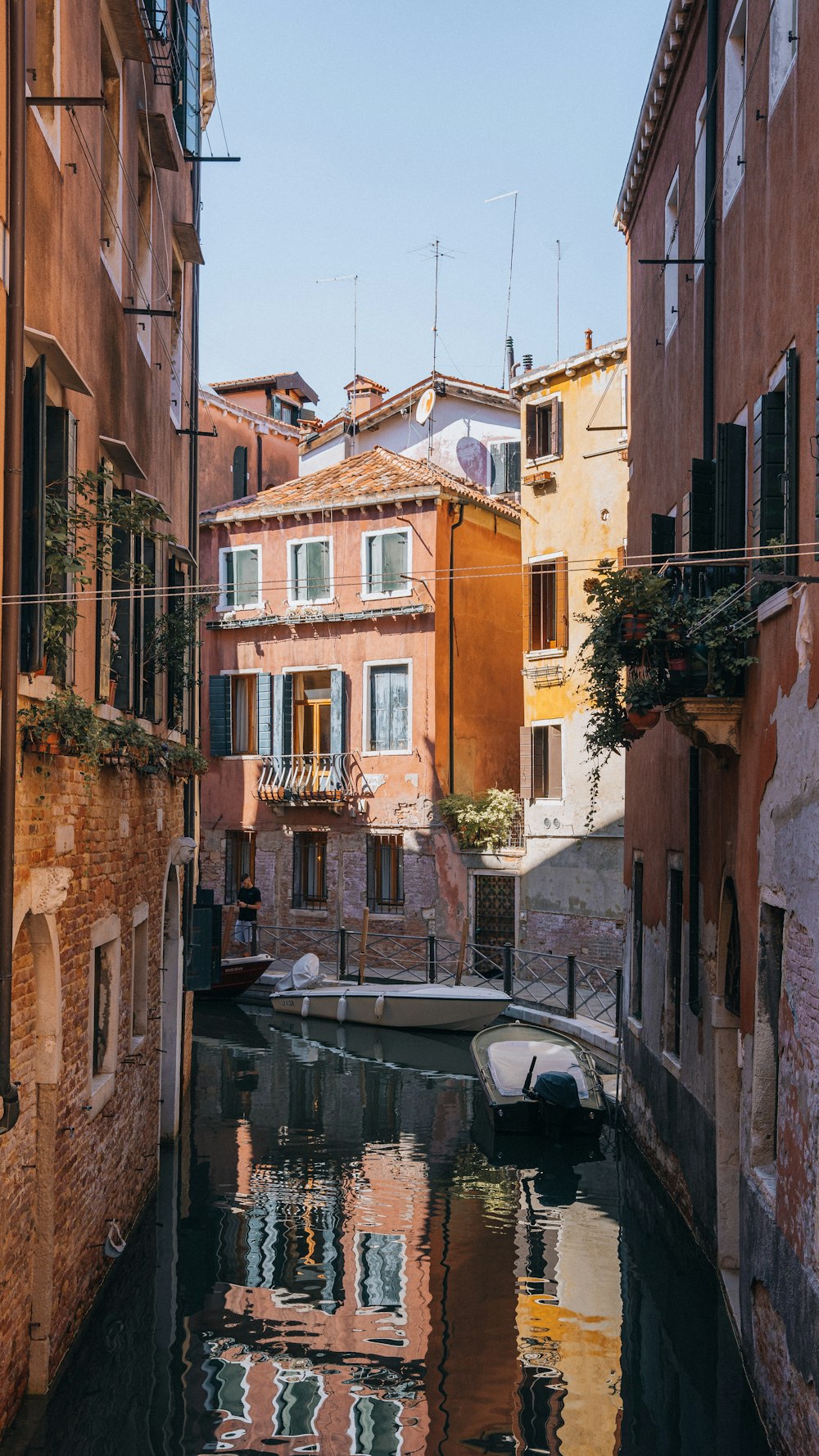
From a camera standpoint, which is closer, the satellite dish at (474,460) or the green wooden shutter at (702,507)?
the green wooden shutter at (702,507)

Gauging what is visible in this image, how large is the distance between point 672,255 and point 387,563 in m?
14.4

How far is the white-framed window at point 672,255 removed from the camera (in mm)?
11555

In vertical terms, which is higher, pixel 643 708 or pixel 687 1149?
pixel 643 708

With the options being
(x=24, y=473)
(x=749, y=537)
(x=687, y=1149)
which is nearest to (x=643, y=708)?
(x=749, y=537)

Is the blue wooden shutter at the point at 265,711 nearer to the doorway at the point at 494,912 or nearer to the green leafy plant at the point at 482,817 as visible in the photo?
the green leafy plant at the point at 482,817

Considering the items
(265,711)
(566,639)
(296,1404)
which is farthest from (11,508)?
(265,711)

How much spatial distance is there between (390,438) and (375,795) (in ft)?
27.9

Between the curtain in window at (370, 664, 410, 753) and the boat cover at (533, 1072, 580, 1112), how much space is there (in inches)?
465

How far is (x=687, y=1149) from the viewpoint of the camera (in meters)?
10.6

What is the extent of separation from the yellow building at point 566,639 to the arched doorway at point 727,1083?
12.9 meters

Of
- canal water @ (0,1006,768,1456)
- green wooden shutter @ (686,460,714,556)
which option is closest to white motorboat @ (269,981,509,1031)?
canal water @ (0,1006,768,1456)

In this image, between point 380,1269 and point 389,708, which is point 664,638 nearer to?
point 380,1269

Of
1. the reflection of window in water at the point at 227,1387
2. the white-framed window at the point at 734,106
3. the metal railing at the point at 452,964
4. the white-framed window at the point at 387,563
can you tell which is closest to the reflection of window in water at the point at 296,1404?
the reflection of window in water at the point at 227,1387

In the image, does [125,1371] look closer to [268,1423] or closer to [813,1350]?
[268,1423]
